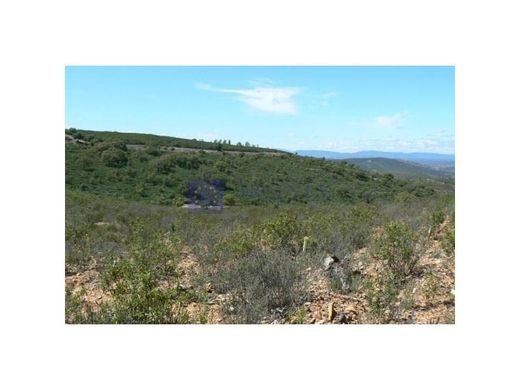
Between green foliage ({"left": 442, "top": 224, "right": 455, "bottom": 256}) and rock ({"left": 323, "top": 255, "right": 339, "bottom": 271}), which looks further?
green foliage ({"left": 442, "top": 224, "right": 455, "bottom": 256})

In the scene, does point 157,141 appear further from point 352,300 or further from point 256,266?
point 352,300

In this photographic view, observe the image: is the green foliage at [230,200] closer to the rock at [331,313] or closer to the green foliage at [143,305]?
the rock at [331,313]

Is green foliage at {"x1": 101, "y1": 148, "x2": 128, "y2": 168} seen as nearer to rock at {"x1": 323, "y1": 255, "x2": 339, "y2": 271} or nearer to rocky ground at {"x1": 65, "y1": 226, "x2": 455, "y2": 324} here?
rocky ground at {"x1": 65, "y1": 226, "x2": 455, "y2": 324}

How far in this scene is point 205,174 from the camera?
14070 mm

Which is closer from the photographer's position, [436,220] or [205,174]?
[436,220]

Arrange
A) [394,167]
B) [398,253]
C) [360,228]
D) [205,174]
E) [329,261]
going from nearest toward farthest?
[398,253]
[329,261]
[360,228]
[205,174]
[394,167]

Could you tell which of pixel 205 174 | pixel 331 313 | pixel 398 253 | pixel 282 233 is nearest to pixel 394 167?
pixel 205 174

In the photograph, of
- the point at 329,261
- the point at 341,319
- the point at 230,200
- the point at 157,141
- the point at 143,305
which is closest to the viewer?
the point at 143,305

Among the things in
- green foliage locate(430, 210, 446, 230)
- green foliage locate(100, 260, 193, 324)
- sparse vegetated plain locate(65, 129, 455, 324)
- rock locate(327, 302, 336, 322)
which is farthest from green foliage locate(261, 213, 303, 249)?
green foliage locate(100, 260, 193, 324)

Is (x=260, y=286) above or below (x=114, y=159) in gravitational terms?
below

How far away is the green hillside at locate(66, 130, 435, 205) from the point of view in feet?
46.3

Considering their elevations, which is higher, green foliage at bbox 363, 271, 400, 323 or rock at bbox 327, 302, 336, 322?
green foliage at bbox 363, 271, 400, 323
